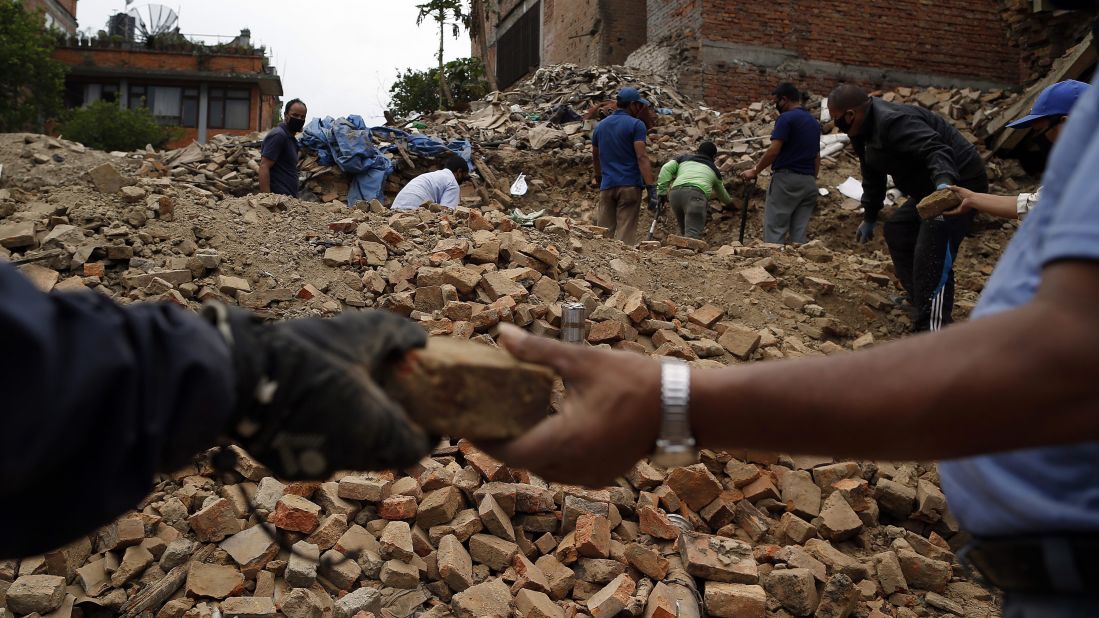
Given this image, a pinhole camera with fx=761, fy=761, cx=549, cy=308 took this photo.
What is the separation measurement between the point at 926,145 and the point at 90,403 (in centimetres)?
523

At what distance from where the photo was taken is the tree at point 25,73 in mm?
23125

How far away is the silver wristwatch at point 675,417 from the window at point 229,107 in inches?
1388

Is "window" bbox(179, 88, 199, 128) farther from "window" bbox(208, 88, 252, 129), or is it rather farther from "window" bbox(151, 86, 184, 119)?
"window" bbox(208, 88, 252, 129)

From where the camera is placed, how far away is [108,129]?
24.4m

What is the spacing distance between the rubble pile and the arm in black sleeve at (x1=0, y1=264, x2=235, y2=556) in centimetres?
39

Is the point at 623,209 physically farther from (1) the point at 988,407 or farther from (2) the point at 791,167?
(1) the point at 988,407

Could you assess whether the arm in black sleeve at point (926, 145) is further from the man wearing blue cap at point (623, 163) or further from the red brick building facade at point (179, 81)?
the red brick building facade at point (179, 81)

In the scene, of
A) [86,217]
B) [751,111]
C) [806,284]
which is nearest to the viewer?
[86,217]

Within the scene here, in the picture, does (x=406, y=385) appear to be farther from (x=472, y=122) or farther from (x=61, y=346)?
(x=472, y=122)

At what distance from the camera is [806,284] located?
626cm

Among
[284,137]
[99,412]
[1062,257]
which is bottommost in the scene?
[99,412]

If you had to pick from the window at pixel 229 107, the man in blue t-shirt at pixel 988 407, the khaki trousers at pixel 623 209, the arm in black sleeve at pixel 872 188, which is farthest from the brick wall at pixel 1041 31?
the window at pixel 229 107

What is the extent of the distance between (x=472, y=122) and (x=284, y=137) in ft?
24.0

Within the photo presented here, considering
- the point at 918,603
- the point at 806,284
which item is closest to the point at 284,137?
the point at 806,284
